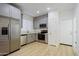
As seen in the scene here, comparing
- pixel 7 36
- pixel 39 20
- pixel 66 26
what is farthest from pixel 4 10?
pixel 66 26

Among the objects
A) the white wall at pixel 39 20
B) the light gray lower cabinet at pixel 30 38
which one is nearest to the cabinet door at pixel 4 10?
the light gray lower cabinet at pixel 30 38

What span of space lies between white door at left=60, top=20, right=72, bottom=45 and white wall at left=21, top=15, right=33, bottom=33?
1953 mm

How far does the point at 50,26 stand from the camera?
181 inches

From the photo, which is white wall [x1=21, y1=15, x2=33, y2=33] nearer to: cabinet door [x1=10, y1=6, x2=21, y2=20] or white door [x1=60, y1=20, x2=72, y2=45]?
cabinet door [x1=10, y1=6, x2=21, y2=20]

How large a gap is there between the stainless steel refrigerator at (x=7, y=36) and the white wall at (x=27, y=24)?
165 cm

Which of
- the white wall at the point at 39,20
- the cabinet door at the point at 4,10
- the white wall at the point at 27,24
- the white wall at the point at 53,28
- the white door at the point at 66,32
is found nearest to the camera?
the cabinet door at the point at 4,10

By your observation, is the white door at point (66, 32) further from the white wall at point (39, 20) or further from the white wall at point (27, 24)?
the white wall at point (27, 24)

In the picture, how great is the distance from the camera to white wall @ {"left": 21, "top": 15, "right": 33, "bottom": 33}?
4.93 meters

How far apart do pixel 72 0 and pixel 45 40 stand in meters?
4.11

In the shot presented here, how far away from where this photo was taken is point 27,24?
5203 mm

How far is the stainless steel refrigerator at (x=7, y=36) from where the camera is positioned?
2.77 metres

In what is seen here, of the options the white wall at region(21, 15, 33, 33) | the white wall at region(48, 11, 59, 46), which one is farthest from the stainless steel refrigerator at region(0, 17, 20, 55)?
the white wall at region(48, 11, 59, 46)

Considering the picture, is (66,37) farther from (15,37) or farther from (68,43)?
(15,37)

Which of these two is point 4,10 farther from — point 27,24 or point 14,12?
point 27,24
